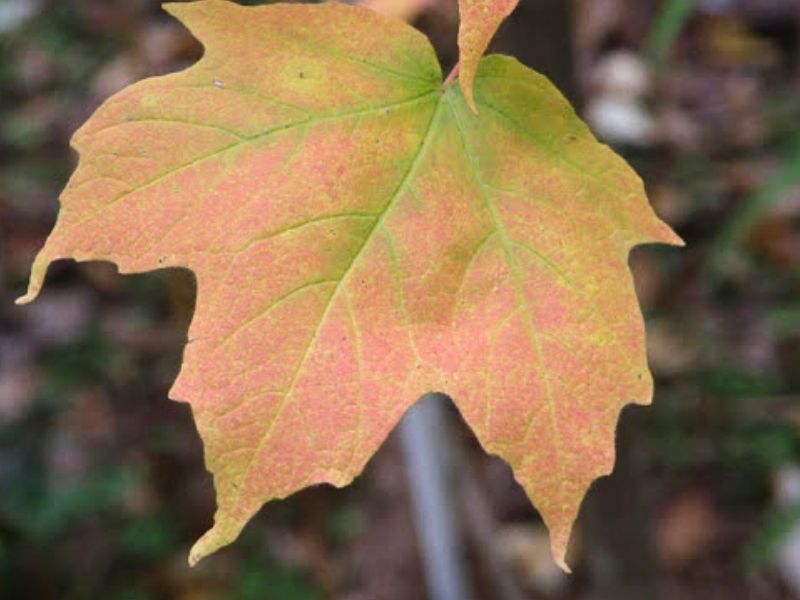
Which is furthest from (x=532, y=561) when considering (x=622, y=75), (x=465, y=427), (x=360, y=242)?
(x=360, y=242)

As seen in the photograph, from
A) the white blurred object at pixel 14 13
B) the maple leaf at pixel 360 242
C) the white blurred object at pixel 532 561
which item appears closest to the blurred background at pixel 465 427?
the white blurred object at pixel 532 561

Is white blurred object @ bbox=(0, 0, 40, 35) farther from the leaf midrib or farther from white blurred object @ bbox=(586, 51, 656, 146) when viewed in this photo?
the leaf midrib

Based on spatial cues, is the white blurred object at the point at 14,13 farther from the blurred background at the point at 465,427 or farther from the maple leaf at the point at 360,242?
the maple leaf at the point at 360,242

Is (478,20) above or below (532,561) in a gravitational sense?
above

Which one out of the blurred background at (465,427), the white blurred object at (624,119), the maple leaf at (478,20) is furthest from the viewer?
the white blurred object at (624,119)

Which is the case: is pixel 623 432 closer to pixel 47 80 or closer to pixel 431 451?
pixel 431 451

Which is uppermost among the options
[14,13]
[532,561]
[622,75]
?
[622,75]

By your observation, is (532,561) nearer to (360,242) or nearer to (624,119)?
(624,119)

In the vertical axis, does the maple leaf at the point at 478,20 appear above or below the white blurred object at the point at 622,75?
above
